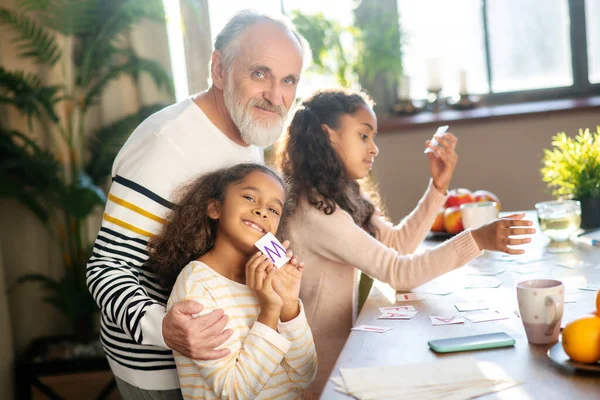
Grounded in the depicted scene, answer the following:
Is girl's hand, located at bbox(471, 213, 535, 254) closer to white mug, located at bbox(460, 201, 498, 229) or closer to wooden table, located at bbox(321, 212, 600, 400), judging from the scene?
wooden table, located at bbox(321, 212, 600, 400)

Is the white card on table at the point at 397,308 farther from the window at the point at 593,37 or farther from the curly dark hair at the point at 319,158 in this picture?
the window at the point at 593,37

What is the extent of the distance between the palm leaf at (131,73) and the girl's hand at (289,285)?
2.10 m

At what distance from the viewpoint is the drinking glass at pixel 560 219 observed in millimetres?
2096

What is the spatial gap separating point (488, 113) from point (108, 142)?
2086 millimetres

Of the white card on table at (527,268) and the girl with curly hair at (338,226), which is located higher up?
the girl with curly hair at (338,226)

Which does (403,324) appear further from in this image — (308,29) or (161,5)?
(308,29)

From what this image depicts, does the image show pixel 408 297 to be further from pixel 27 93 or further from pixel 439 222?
pixel 27 93

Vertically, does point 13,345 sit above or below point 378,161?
below

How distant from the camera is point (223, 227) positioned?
170cm

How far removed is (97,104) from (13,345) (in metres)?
1.22

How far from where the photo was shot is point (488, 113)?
408cm

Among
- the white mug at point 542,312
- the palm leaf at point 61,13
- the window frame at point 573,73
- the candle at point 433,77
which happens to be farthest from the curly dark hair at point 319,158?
the window frame at point 573,73

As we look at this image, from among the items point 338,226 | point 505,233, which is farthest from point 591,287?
point 338,226

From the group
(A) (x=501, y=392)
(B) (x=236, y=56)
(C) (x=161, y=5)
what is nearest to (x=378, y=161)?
(C) (x=161, y=5)
